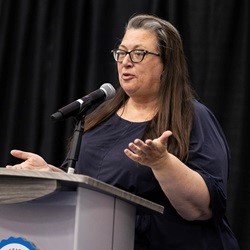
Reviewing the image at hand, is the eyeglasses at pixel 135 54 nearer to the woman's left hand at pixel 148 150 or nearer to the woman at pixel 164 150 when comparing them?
the woman at pixel 164 150

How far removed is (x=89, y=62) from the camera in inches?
118

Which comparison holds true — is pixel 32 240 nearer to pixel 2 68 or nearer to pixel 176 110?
pixel 176 110

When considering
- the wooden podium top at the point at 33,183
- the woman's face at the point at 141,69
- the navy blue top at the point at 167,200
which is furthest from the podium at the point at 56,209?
the woman's face at the point at 141,69

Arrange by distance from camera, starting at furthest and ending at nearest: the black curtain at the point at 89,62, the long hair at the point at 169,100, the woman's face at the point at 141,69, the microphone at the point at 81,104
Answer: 1. the black curtain at the point at 89,62
2. the woman's face at the point at 141,69
3. the long hair at the point at 169,100
4. the microphone at the point at 81,104

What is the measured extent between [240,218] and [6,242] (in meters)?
1.57

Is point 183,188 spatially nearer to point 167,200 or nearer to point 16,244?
point 167,200

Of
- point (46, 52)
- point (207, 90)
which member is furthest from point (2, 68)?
point (207, 90)

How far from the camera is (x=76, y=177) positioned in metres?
1.23

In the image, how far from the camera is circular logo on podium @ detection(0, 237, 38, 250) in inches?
51.4

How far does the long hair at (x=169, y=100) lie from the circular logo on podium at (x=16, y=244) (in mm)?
617

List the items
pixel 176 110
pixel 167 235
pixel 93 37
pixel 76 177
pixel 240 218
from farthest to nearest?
pixel 93 37
pixel 240 218
pixel 176 110
pixel 167 235
pixel 76 177

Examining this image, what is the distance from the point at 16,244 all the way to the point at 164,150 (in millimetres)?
425

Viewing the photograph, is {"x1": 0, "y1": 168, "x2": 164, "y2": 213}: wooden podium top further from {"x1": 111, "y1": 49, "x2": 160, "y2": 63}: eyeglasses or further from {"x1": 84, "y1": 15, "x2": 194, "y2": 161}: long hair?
{"x1": 111, "y1": 49, "x2": 160, "y2": 63}: eyeglasses

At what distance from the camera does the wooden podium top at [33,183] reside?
124 centimetres
